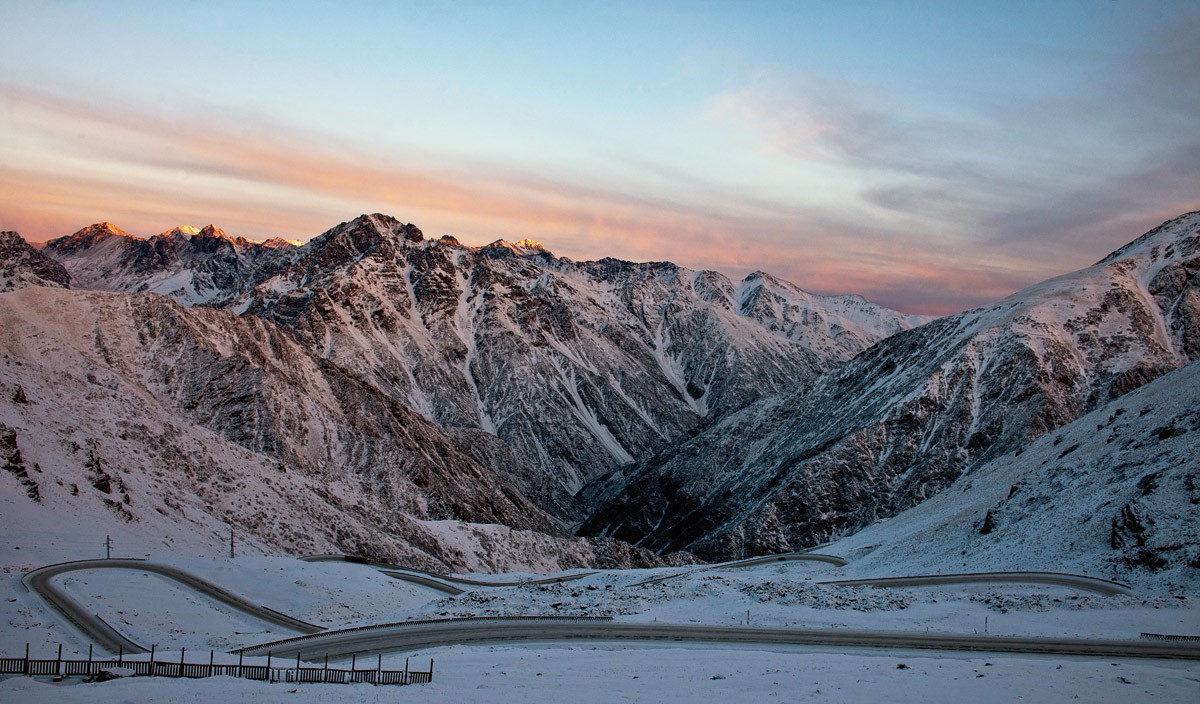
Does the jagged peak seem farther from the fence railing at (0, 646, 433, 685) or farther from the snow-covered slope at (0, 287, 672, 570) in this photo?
the fence railing at (0, 646, 433, 685)

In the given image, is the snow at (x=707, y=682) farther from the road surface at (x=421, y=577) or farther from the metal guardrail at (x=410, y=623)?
the road surface at (x=421, y=577)

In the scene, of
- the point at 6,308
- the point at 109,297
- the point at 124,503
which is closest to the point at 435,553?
the point at 124,503

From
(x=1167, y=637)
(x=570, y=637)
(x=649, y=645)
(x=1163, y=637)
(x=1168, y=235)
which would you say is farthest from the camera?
(x=1168, y=235)

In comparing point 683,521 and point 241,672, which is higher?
point 241,672

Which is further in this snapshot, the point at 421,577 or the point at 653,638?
the point at 421,577

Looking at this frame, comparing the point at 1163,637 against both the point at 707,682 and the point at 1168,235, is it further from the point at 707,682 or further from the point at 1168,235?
the point at 1168,235

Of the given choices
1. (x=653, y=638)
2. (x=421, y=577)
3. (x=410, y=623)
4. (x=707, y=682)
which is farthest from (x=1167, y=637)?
(x=421, y=577)

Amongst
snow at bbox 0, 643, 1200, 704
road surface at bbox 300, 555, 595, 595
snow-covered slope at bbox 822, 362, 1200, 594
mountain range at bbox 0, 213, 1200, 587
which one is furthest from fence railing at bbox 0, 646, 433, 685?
snow-covered slope at bbox 822, 362, 1200, 594

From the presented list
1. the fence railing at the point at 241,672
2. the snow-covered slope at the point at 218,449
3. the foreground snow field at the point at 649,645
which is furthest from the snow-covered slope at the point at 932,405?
the fence railing at the point at 241,672

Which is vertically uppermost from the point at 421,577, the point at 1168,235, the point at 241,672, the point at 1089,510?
the point at 1168,235
